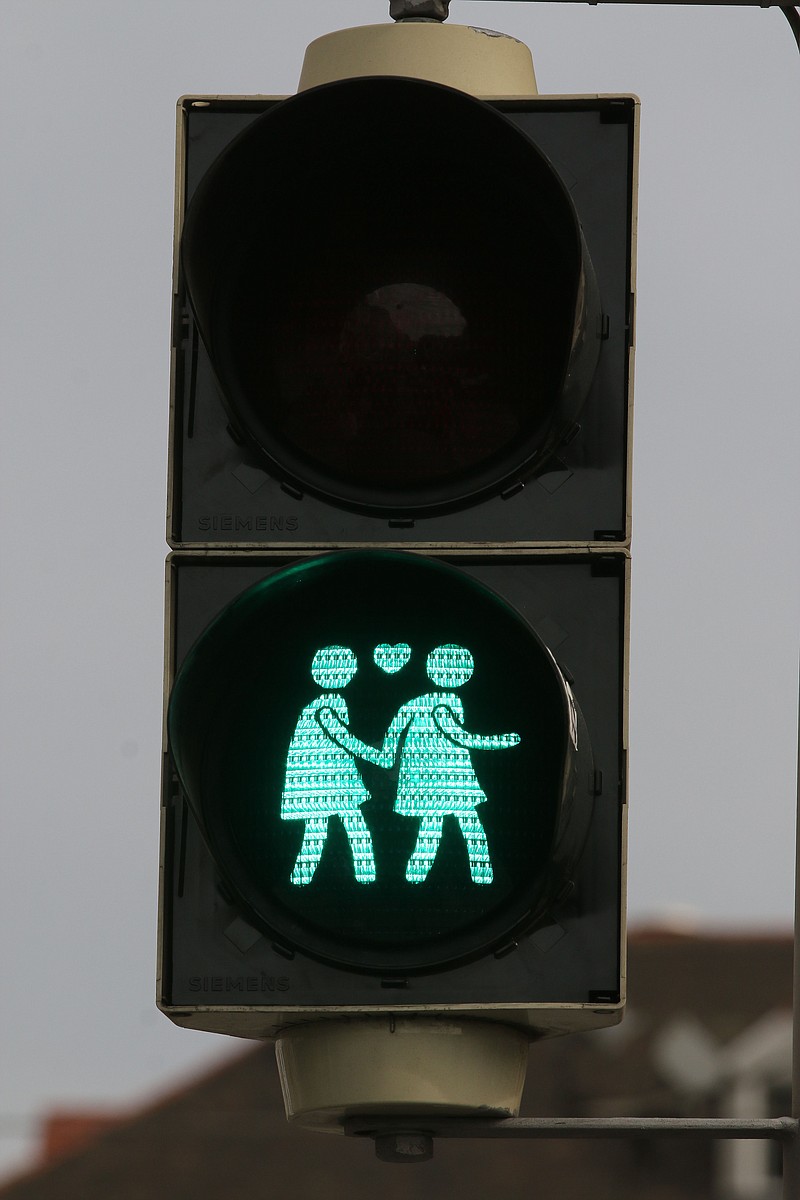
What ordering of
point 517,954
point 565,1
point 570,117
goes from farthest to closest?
point 565,1, point 570,117, point 517,954

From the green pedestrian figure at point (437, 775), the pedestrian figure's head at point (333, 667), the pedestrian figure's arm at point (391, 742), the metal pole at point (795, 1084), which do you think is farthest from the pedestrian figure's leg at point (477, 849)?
the metal pole at point (795, 1084)

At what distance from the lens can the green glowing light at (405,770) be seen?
9.67 ft

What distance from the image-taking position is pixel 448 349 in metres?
3.14

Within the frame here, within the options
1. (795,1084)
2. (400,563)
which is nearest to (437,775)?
(400,563)

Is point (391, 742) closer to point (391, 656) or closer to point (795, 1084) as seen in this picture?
point (391, 656)

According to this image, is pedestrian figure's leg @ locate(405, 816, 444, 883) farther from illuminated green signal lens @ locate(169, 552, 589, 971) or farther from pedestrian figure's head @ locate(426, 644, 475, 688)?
pedestrian figure's head @ locate(426, 644, 475, 688)

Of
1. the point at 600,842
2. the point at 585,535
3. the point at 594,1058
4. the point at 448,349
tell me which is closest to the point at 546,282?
the point at 448,349

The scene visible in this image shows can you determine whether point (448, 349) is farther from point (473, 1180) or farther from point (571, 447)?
point (473, 1180)

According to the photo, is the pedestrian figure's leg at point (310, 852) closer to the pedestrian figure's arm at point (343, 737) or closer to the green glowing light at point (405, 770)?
the green glowing light at point (405, 770)

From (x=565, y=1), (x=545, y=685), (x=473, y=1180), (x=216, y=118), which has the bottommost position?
(x=473, y=1180)

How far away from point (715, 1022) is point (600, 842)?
72.1 ft

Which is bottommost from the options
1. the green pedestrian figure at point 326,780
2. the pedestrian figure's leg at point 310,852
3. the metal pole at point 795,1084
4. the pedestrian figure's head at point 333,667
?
the metal pole at point 795,1084

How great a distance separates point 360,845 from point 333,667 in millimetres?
239

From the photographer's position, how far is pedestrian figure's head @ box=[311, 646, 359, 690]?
303 cm
